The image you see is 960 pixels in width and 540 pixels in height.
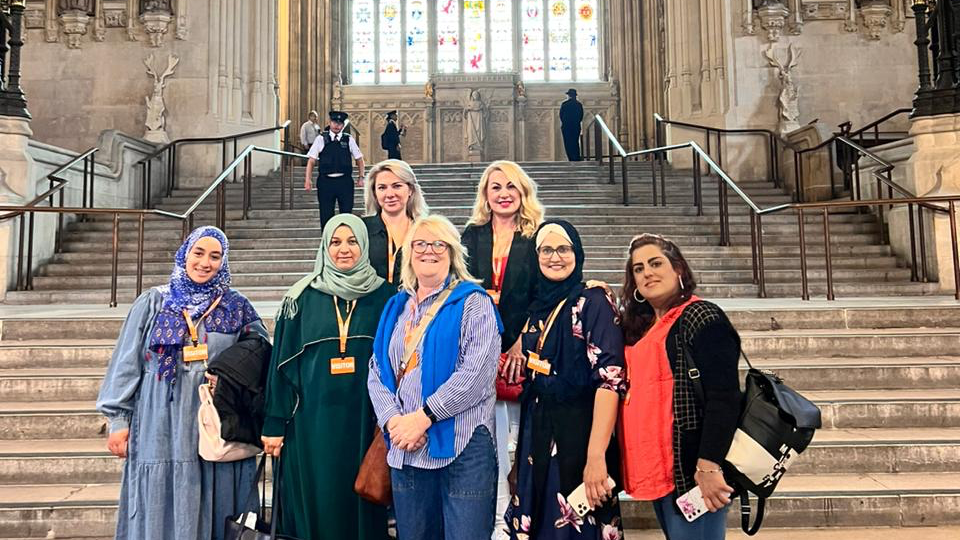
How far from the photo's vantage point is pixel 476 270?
308cm

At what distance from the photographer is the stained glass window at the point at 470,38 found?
23812mm

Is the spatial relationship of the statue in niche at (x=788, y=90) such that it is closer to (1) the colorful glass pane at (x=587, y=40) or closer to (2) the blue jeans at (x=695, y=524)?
(1) the colorful glass pane at (x=587, y=40)

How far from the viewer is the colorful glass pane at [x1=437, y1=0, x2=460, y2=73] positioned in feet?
78.4

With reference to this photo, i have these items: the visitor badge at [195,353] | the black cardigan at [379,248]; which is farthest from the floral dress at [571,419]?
the visitor badge at [195,353]

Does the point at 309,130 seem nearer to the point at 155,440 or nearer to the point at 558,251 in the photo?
the point at 155,440

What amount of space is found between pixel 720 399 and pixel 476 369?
2.70 ft

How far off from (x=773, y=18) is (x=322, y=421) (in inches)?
566

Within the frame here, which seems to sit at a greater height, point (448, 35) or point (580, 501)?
point (448, 35)

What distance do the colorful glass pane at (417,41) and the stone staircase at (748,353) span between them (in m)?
14.8

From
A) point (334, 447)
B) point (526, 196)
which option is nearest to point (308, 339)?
point (334, 447)

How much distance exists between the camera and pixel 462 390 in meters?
2.41

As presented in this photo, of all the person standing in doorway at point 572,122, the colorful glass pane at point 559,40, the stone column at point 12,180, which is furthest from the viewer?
the colorful glass pane at point 559,40

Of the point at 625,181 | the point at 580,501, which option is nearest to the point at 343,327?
the point at 580,501

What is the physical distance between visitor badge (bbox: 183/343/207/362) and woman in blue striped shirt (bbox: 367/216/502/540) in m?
0.69
